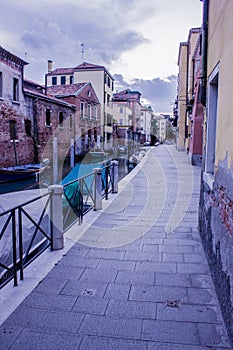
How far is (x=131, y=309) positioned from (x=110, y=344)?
538 mm

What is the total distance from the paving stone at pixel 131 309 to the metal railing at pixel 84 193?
2298mm

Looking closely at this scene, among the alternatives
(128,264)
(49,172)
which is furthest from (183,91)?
(128,264)

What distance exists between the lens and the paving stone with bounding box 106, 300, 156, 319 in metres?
2.84

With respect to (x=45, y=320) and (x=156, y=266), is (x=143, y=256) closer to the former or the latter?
(x=156, y=266)

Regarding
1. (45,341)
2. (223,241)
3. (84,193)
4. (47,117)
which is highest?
(47,117)

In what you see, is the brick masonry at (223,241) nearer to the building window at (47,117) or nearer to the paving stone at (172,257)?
the paving stone at (172,257)

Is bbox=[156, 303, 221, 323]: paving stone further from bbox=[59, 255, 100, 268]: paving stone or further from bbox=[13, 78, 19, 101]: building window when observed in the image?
bbox=[13, 78, 19, 101]: building window

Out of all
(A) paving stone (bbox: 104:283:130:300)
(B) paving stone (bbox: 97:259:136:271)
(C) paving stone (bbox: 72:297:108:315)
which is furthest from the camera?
(B) paving stone (bbox: 97:259:136:271)

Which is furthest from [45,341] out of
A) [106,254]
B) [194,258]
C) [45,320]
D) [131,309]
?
[194,258]

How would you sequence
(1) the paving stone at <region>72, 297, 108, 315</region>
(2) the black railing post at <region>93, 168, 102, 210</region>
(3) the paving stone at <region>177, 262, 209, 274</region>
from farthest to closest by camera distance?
(2) the black railing post at <region>93, 168, 102, 210</region> < (3) the paving stone at <region>177, 262, 209, 274</region> < (1) the paving stone at <region>72, 297, 108, 315</region>

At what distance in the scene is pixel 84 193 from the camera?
273 inches

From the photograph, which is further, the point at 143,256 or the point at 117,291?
the point at 143,256

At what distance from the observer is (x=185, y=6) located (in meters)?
5.68

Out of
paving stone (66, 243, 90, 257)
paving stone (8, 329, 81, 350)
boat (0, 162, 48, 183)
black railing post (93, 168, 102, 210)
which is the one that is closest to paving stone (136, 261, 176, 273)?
paving stone (66, 243, 90, 257)
